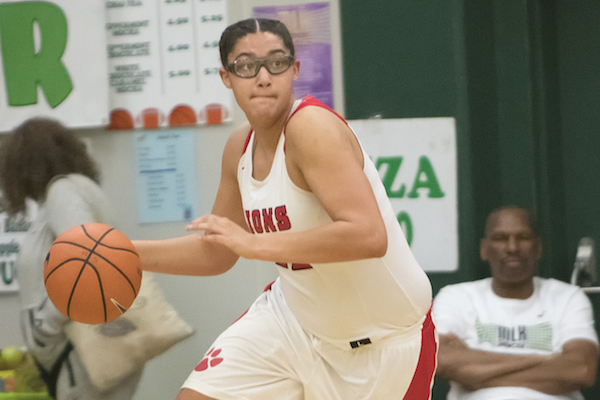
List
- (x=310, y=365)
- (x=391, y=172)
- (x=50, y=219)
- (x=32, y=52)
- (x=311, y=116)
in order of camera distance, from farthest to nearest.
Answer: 1. (x=32, y=52)
2. (x=391, y=172)
3. (x=50, y=219)
4. (x=310, y=365)
5. (x=311, y=116)

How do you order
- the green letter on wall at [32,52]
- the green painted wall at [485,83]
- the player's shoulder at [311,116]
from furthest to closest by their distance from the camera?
the green letter on wall at [32,52] → the green painted wall at [485,83] → the player's shoulder at [311,116]

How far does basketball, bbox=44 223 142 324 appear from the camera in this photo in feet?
8.96

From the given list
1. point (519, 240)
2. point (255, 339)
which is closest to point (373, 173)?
point (255, 339)

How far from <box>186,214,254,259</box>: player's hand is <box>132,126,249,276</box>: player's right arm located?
2.06 feet

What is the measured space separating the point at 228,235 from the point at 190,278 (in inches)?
92.5

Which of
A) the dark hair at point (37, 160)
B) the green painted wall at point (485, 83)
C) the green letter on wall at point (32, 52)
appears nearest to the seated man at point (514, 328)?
the green painted wall at point (485, 83)

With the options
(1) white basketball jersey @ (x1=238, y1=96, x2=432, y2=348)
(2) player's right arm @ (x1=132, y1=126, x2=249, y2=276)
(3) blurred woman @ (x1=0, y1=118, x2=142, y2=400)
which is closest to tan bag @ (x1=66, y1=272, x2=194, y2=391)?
(3) blurred woman @ (x1=0, y1=118, x2=142, y2=400)

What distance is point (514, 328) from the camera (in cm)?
396

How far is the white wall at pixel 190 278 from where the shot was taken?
464 cm

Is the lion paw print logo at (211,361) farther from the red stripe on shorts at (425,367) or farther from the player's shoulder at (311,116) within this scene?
the player's shoulder at (311,116)

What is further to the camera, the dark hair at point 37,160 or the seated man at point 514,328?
the dark hair at point 37,160

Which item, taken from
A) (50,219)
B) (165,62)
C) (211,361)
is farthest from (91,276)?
(165,62)

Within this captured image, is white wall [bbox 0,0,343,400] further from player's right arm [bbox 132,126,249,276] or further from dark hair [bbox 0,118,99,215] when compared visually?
player's right arm [bbox 132,126,249,276]

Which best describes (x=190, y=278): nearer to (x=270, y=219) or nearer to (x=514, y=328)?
(x=514, y=328)
